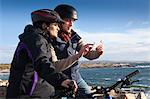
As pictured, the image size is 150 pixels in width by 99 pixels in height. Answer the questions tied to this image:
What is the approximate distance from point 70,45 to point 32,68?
4.02 feet

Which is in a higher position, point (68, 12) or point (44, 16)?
point (68, 12)

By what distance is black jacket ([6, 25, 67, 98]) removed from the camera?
2842 millimetres

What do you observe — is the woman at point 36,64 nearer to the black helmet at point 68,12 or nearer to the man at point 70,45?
the man at point 70,45

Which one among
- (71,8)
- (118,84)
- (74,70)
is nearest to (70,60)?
(118,84)

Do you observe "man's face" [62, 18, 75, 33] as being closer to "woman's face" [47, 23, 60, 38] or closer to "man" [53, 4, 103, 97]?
"man" [53, 4, 103, 97]

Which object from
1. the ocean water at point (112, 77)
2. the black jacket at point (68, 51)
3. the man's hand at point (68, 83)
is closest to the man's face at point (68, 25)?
the black jacket at point (68, 51)

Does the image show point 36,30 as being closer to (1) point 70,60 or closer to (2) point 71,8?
(1) point 70,60

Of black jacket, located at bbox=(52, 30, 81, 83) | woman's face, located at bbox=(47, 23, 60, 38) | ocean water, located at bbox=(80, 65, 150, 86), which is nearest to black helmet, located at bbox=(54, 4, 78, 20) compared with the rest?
black jacket, located at bbox=(52, 30, 81, 83)

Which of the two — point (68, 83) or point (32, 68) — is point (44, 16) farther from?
point (68, 83)

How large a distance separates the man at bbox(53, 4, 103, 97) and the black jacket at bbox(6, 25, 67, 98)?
92 centimetres

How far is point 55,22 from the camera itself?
3.06 meters

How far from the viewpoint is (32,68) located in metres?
2.93

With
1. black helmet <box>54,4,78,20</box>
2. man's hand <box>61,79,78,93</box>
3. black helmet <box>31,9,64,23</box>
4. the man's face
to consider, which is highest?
black helmet <box>54,4,78,20</box>

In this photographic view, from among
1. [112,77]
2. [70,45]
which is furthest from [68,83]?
[112,77]
